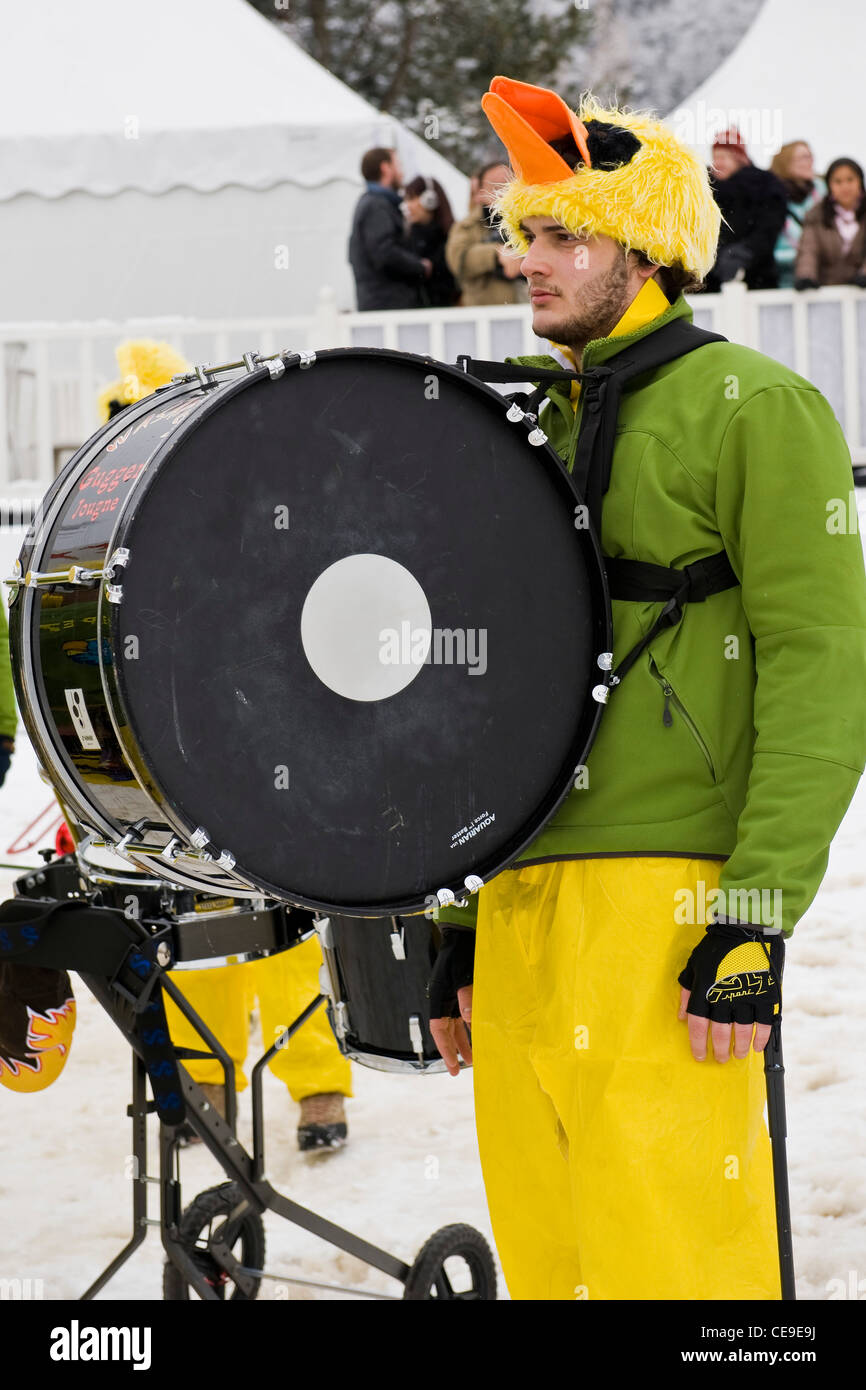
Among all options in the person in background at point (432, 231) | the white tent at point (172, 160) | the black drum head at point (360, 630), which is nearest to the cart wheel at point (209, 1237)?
the black drum head at point (360, 630)

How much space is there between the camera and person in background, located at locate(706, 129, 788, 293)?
7.35 m

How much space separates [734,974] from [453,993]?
0.55 m

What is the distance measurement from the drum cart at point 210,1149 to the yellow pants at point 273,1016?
2.55ft

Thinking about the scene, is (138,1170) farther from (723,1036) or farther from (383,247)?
(383,247)

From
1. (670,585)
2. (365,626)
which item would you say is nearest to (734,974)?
(670,585)

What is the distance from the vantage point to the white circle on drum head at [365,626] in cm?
187

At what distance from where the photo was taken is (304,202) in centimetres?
889

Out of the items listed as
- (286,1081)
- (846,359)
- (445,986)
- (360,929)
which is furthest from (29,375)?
(445,986)

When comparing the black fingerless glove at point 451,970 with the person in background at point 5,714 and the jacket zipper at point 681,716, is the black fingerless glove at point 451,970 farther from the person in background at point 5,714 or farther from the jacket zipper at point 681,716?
the person in background at point 5,714

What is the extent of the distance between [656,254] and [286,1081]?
2626 mm

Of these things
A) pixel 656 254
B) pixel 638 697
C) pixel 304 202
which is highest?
pixel 304 202

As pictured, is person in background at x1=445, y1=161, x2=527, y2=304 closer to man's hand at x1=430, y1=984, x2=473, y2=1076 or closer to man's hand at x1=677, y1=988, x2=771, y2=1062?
man's hand at x1=430, y1=984, x2=473, y2=1076

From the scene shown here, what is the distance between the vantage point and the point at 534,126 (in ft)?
7.09
